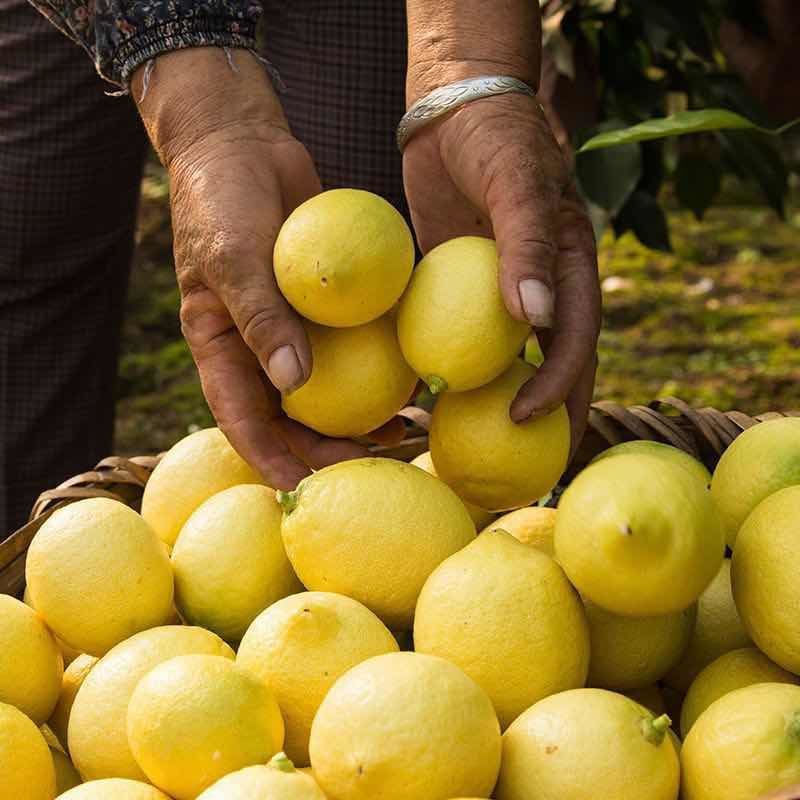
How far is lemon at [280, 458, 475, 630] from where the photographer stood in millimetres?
1197

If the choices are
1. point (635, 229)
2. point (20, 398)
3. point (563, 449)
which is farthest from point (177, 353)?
point (563, 449)

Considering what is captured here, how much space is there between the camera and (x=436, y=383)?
121 centimetres

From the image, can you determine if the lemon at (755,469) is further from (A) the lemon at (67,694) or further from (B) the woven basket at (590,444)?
(A) the lemon at (67,694)

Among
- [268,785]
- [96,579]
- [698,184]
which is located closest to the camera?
[268,785]

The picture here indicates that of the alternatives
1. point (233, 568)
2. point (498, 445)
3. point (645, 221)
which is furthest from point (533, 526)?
point (645, 221)

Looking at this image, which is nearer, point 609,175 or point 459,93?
point 459,93

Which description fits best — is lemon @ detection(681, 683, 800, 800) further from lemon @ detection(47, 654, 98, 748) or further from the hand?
lemon @ detection(47, 654, 98, 748)

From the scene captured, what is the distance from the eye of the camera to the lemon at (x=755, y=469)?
1.28 metres

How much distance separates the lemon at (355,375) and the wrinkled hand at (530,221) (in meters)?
0.14

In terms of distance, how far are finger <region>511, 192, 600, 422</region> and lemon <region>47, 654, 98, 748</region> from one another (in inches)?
21.6

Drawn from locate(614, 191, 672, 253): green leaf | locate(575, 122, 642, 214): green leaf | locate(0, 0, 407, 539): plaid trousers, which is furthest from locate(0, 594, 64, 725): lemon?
locate(614, 191, 672, 253): green leaf

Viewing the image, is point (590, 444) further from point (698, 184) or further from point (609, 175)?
point (698, 184)

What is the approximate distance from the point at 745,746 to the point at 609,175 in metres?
1.38

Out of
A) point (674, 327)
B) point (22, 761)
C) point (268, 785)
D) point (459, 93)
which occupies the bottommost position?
point (674, 327)
